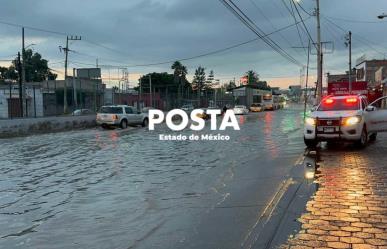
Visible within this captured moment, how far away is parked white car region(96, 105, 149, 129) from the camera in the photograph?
33.9m

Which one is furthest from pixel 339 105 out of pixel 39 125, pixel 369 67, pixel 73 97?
pixel 369 67

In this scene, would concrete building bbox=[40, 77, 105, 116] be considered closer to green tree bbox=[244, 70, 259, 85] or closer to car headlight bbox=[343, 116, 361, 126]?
car headlight bbox=[343, 116, 361, 126]

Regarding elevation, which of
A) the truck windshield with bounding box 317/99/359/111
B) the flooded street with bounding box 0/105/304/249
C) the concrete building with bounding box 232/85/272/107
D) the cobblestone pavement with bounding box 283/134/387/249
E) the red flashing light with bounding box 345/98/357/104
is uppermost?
the concrete building with bounding box 232/85/272/107

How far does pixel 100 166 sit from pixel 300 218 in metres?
8.06

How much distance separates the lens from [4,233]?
705 cm

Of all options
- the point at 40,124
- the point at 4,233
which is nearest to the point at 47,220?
the point at 4,233

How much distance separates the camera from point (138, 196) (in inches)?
371

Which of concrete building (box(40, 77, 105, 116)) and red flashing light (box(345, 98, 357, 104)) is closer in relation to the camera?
red flashing light (box(345, 98, 357, 104))

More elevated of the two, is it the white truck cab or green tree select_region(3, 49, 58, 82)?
green tree select_region(3, 49, 58, 82)

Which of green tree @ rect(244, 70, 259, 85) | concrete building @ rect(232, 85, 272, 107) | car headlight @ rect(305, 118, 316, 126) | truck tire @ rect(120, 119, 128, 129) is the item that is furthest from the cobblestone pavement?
green tree @ rect(244, 70, 259, 85)

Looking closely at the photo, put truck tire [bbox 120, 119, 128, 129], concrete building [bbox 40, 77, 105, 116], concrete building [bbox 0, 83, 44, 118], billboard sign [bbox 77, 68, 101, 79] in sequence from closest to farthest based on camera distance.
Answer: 1. truck tire [bbox 120, 119, 128, 129]
2. concrete building [bbox 0, 83, 44, 118]
3. concrete building [bbox 40, 77, 105, 116]
4. billboard sign [bbox 77, 68, 101, 79]

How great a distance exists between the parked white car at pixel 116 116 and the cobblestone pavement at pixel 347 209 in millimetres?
23065

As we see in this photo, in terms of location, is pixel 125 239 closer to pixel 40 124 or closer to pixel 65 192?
pixel 65 192

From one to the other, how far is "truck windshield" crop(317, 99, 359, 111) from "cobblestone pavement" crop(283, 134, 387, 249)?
14.0 ft
